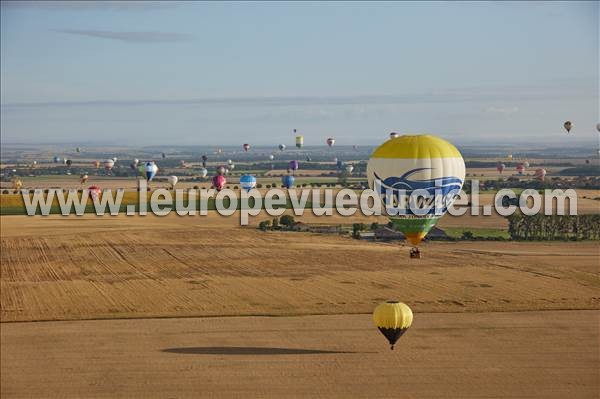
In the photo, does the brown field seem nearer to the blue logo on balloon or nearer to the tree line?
the tree line

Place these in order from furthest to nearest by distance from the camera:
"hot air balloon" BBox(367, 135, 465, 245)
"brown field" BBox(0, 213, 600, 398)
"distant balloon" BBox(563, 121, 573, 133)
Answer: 1. "distant balloon" BBox(563, 121, 573, 133)
2. "hot air balloon" BBox(367, 135, 465, 245)
3. "brown field" BBox(0, 213, 600, 398)

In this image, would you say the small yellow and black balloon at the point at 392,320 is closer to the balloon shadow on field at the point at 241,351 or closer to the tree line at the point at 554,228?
the balloon shadow on field at the point at 241,351

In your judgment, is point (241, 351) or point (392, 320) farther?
point (241, 351)

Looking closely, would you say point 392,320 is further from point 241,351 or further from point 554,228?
point 554,228

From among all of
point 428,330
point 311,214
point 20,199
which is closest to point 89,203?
point 20,199

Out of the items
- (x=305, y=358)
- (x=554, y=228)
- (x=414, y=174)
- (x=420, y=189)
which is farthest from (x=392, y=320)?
(x=554, y=228)

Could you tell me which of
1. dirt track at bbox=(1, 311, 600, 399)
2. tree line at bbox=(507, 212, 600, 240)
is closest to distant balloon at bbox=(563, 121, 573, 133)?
tree line at bbox=(507, 212, 600, 240)

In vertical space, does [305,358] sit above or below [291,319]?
below
